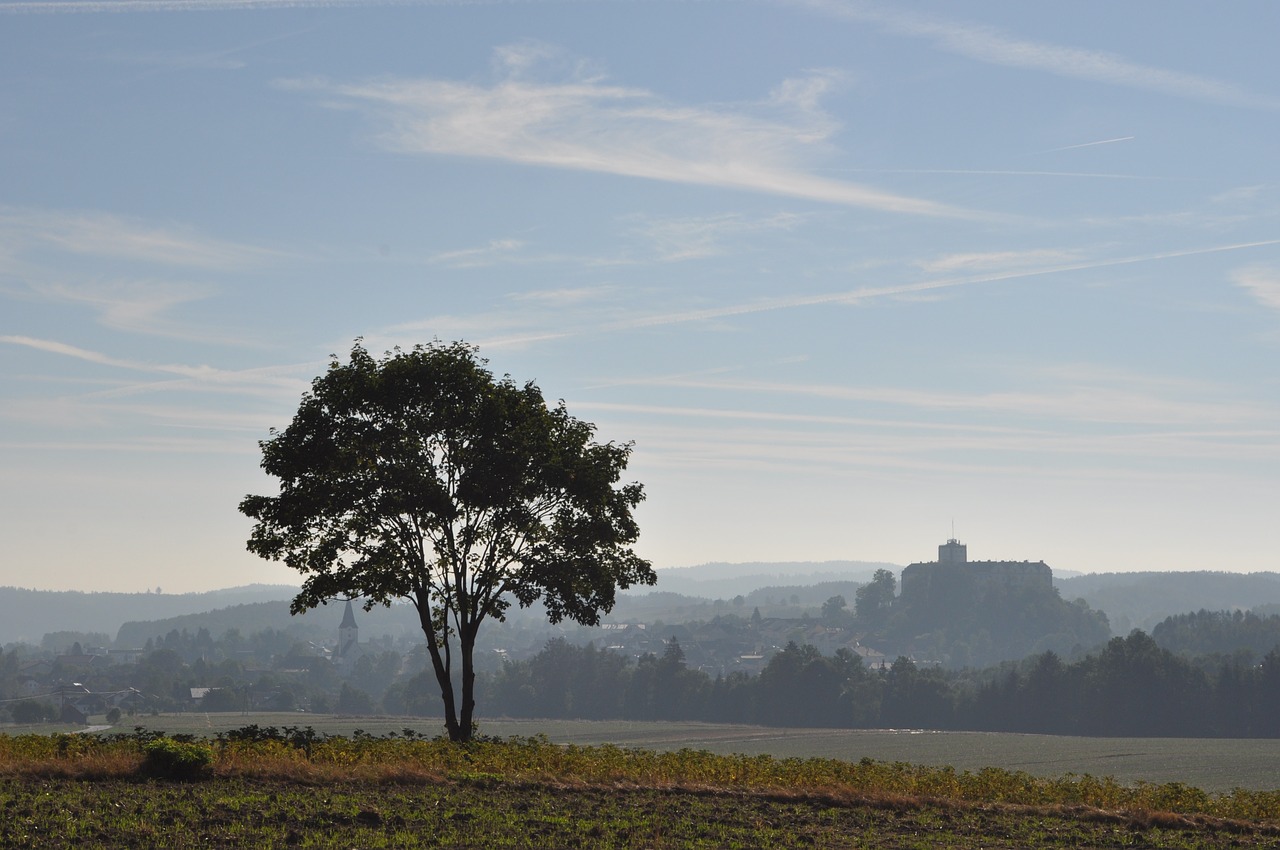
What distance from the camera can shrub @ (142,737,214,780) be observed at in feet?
78.4

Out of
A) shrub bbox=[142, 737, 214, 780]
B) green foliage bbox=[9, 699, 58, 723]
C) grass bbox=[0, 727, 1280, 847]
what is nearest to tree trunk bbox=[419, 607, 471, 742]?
grass bbox=[0, 727, 1280, 847]

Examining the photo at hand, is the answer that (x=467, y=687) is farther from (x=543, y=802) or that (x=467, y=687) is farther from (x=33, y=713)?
(x=33, y=713)

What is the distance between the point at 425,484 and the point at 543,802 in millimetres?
14213

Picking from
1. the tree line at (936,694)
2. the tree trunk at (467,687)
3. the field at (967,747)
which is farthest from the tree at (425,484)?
the tree line at (936,694)

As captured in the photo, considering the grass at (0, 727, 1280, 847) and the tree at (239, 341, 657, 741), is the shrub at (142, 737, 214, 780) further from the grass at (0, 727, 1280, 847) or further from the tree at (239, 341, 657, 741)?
the tree at (239, 341, 657, 741)

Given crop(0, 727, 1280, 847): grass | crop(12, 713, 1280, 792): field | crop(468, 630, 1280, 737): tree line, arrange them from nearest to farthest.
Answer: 1. crop(0, 727, 1280, 847): grass
2. crop(12, 713, 1280, 792): field
3. crop(468, 630, 1280, 737): tree line

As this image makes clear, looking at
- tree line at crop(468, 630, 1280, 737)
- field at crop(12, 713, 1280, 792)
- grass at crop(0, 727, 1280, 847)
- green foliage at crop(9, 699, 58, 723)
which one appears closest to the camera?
grass at crop(0, 727, 1280, 847)

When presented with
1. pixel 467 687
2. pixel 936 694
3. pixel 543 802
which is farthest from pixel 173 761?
pixel 936 694

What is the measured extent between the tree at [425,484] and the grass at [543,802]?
6810mm

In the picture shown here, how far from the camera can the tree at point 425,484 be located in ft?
120

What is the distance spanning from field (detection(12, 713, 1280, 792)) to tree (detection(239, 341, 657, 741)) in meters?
36.1

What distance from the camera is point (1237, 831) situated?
2492cm

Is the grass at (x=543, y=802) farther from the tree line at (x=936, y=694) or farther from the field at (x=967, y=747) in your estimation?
the tree line at (x=936, y=694)

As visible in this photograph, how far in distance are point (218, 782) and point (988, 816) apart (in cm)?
1483
